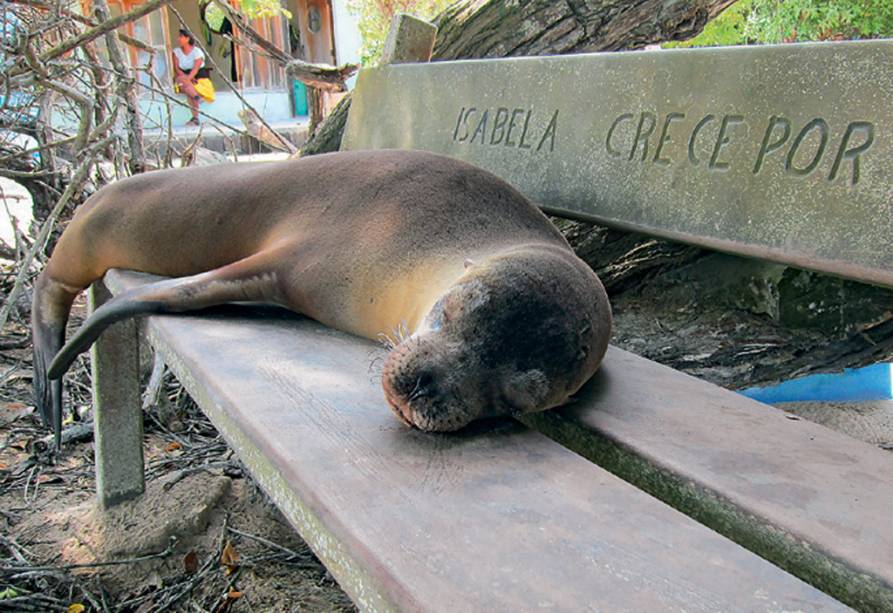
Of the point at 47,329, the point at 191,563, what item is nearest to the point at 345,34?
the point at 47,329

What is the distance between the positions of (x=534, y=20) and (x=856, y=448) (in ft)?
9.94

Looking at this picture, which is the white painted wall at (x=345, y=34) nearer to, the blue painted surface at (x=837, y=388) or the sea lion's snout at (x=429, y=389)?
the blue painted surface at (x=837, y=388)

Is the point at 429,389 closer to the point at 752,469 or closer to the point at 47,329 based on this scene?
the point at 752,469

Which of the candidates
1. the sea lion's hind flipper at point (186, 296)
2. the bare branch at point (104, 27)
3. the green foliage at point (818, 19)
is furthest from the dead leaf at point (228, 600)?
the green foliage at point (818, 19)

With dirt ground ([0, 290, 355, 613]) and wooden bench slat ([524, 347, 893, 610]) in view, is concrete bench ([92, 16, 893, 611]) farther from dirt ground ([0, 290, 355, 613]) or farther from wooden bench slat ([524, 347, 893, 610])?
dirt ground ([0, 290, 355, 613])

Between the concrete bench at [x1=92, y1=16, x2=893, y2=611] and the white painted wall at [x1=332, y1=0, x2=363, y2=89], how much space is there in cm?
1394

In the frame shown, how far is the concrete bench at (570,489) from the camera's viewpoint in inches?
33.2

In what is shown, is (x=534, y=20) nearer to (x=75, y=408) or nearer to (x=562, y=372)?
(x=75, y=408)

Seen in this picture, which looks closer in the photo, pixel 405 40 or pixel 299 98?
pixel 405 40

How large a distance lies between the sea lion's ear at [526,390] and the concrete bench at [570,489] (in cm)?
5

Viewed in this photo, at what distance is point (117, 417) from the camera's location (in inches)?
102

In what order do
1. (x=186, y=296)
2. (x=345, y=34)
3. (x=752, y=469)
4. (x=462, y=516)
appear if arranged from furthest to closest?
(x=345, y=34), (x=186, y=296), (x=752, y=469), (x=462, y=516)

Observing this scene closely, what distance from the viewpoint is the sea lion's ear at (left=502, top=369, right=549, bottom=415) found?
133 centimetres

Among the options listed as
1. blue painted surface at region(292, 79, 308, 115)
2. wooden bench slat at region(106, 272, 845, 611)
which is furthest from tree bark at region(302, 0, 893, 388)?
blue painted surface at region(292, 79, 308, 115)
